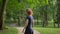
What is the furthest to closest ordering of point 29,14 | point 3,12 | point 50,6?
1. point 50,6
2. point 3,12
3. point 29,14

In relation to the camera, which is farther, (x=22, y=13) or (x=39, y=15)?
(x=39, y=15)

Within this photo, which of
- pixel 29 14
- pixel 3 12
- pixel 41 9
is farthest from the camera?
pixel 41 9

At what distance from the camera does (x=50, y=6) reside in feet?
164

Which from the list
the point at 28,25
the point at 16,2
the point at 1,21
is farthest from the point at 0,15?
the point at 28,25

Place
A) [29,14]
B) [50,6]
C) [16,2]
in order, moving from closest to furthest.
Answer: [29,14] < [16,2] < [50,6]

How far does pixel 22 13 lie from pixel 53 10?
8.13 m

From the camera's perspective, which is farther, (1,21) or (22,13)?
(22,13)

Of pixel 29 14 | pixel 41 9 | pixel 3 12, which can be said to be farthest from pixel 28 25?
pixel 41 9

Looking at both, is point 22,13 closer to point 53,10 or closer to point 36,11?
point 36,11

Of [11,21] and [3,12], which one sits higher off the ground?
[3,12]

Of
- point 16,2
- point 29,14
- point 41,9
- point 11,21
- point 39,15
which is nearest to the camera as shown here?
point 29,14

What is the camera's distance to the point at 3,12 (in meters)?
27.7

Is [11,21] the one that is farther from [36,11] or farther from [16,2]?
[16,2]

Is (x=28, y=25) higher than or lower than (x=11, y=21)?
higher
